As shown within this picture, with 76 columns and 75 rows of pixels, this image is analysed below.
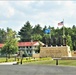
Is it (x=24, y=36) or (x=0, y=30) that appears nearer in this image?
(x=24, y=36)

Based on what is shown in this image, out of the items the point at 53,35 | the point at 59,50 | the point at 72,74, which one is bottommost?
the point at 72,74

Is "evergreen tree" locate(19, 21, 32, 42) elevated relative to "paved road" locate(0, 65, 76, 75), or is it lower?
elevated

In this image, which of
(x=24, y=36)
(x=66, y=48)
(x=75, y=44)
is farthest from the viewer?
(x=24, y=36)

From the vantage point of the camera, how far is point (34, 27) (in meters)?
197

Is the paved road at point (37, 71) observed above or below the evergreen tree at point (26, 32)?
below

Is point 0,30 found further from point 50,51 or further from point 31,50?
point 50,51

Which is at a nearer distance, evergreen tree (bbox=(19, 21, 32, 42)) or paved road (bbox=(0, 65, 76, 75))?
paved road (bbox=(0, 65, 76, 75))

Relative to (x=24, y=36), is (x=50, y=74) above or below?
below

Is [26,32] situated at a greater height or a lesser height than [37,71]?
greater

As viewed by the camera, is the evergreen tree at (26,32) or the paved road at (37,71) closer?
the paved road at (37,71)

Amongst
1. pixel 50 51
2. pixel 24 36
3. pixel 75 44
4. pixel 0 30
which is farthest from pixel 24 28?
pixel 50 51

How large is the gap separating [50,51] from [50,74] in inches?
2201

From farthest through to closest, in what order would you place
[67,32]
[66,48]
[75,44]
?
[67,32], [75,44], [66,48]

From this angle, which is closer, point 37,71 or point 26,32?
point 37,71
